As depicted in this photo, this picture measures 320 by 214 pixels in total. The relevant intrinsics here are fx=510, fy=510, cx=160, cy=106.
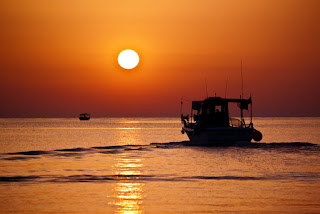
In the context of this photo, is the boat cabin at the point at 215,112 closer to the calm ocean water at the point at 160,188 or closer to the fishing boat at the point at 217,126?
the fishing boat at the point at 217,126

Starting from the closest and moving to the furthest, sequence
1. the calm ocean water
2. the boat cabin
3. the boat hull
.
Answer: the calm ocean water < the boat hull < the boat cabin

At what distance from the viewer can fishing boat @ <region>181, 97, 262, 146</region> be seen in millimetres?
55312

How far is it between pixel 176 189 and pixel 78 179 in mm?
6386

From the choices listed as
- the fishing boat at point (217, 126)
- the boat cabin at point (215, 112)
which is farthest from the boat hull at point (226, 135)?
the boat cabin at point (215, 112)

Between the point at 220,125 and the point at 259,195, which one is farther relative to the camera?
the point at 220,125

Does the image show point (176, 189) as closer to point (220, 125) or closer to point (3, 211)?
point (3, 211)

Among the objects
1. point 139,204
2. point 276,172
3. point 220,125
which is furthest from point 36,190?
point 220,125

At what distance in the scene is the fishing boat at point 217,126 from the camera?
55.3 m

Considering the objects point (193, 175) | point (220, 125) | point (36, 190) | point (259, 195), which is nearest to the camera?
point (259, 195)

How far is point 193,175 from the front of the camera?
29.1m

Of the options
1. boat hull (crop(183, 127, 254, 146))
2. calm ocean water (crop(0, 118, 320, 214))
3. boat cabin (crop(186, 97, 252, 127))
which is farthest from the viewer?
boat cabin (crop(186, 97, 252, 127))

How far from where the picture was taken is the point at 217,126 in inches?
2314

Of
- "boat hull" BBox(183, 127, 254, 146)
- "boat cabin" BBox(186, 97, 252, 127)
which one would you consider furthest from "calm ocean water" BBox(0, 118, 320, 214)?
"boat cabin" BBox(186, 97, 252, 127)

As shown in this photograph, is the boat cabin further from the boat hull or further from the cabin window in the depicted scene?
the boat hull
